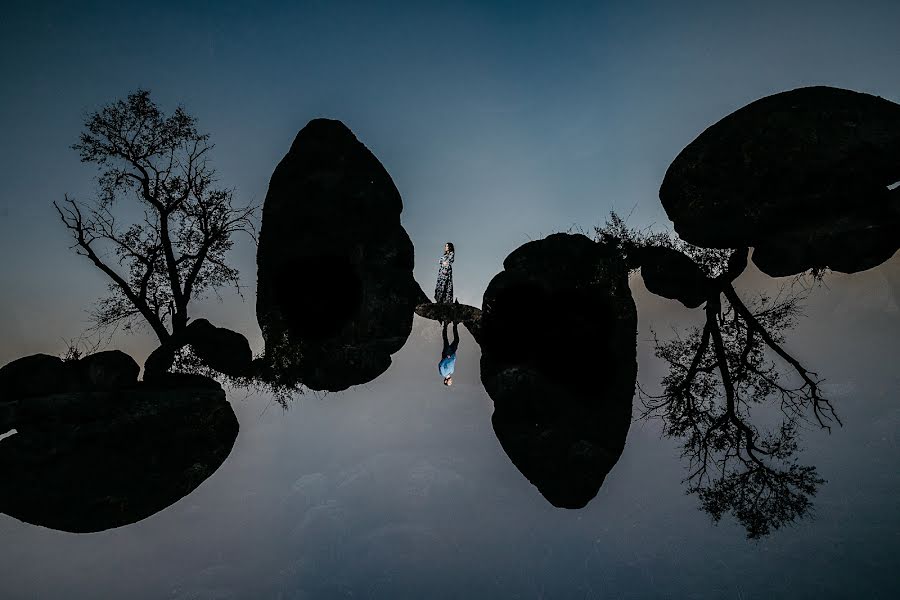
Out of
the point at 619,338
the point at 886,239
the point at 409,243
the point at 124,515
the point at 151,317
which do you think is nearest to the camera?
Answer: the point at 886,239

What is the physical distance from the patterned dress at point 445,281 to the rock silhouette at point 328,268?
1306mm

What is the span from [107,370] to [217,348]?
3.07 meters

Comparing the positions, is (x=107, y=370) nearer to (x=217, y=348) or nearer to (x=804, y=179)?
(x=217, y=348)

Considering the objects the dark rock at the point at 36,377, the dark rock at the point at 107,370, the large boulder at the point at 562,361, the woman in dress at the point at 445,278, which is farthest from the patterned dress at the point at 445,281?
the dark rock at the point at 36,377

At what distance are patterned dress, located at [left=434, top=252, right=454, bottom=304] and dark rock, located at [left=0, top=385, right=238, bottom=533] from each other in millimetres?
9225

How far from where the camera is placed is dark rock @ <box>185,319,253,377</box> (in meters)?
13.6

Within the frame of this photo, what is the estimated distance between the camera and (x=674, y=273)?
1270cm

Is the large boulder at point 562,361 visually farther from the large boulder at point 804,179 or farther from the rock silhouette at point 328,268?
the rock silhouette at point 328,268

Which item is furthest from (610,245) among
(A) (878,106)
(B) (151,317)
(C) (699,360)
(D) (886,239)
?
(B) (151,317)

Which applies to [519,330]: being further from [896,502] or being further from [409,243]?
[896,502]

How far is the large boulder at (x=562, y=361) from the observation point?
11.9m

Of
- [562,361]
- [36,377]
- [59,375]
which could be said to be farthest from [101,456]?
[562,361]

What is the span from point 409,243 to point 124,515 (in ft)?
41.5

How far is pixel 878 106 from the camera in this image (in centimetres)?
1022
